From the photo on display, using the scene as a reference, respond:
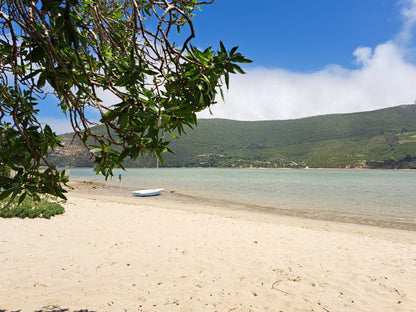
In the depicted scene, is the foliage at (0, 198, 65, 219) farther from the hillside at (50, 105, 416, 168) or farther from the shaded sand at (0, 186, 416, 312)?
the hillside at (50, 105, 416, 168)

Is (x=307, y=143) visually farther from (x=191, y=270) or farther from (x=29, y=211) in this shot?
(x=191, y=270)

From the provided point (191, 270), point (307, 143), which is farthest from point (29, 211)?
point (307, 143)

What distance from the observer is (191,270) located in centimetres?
548

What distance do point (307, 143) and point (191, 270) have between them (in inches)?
5596

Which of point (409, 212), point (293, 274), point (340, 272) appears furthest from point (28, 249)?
point (409, 212)

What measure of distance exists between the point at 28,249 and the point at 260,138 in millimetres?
149907

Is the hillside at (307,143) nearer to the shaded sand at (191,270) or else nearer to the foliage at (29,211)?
the foliage at (29,211)

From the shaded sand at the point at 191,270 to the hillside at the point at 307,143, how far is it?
307ft

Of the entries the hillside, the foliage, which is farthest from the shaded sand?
the hillside

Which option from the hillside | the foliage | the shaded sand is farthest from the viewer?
the hillside

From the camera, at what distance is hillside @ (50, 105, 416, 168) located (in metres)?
103

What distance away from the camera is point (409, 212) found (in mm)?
19391

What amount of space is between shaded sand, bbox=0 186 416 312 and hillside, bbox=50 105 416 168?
93.6 m

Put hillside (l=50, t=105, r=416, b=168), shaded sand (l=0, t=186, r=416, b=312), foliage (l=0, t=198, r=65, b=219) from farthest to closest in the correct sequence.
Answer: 1. hillside (l=50, t=105, r=416, b=168)
2. foliage (l=0, t=198, r=65, b=219)
3. shaded sand (l=0, t=186, r=416, b=312)
